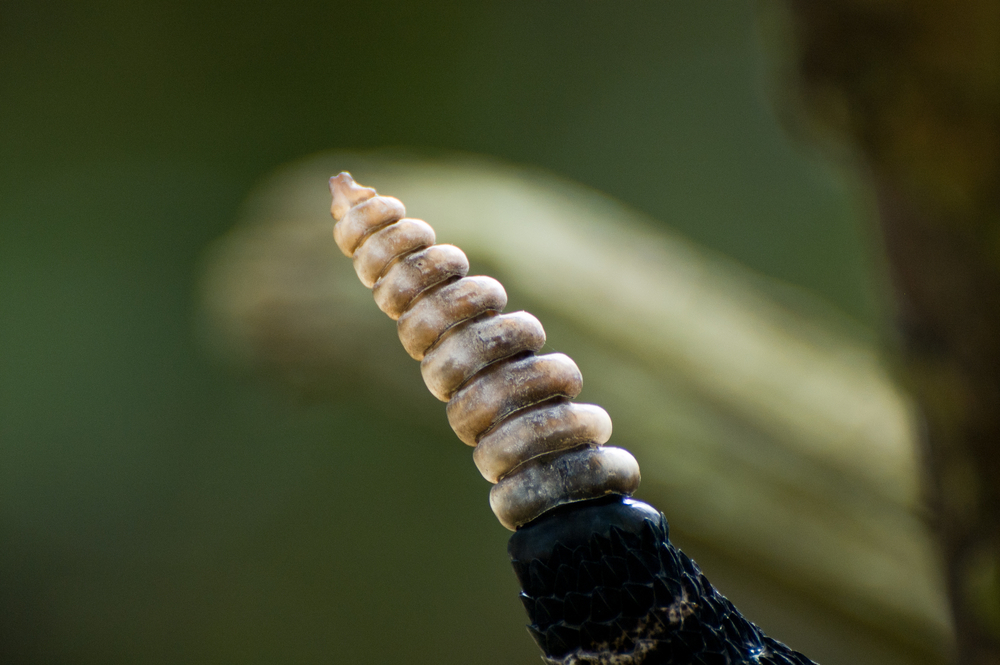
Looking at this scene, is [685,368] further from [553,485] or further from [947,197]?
[553,485]

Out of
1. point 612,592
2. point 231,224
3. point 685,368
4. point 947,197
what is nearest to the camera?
point 612,592

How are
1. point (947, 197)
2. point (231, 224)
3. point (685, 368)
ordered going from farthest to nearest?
point (231, 224) < point (685, 368) < point (947, 197)

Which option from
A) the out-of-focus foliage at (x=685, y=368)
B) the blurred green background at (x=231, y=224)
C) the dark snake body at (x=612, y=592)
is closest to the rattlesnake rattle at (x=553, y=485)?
the dark snake body at (x=612, y=592)

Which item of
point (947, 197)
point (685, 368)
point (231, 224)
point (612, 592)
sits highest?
point (231, 224)

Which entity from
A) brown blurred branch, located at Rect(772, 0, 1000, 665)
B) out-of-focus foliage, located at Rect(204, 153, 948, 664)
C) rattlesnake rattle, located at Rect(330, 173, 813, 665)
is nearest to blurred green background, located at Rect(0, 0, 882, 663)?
out-of-focus foliage, located at Rect(204, 153, 948, 664)

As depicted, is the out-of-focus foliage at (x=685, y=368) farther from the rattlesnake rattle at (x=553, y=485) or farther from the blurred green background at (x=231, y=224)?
the blurred green background at (x=231, y=224)

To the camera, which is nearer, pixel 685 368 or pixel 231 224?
pixel 685 368

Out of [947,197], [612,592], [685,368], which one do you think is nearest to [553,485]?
[612,592]

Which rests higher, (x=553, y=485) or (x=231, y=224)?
(x=231, y=224)
